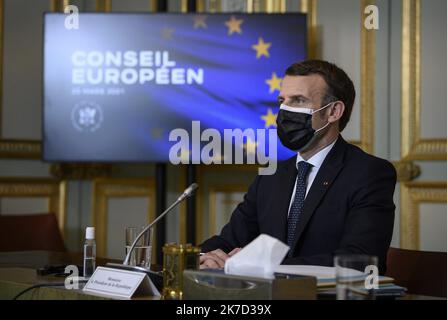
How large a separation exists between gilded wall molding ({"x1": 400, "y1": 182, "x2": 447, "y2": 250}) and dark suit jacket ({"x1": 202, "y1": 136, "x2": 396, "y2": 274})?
6.48ft

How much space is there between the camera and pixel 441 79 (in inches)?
182

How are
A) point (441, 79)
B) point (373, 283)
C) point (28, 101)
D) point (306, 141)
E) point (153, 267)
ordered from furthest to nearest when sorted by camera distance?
point (28, 101), point (441, 79), point (306, 141), point (153, 267), point (373, 283)

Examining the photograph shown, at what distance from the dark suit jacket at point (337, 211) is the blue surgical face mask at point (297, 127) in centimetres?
9

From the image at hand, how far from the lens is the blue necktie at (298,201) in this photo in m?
2.70

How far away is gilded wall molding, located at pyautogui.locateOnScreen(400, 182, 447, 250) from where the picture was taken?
182 inches

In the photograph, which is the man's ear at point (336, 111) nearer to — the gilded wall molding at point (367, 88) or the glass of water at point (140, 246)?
the glass of water at point (140, 246)

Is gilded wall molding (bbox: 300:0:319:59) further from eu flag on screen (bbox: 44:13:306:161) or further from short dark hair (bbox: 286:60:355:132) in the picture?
short dark hair (bbox: 286:60:355:132)

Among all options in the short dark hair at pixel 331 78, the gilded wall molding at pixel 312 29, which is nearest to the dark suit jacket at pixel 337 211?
the short dark hair at pixel 331 78

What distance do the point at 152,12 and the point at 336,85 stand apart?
7.37ft

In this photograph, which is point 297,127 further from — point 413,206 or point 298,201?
point 413,206

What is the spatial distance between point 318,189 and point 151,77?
2.37 m

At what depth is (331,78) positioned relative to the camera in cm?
283
